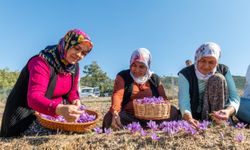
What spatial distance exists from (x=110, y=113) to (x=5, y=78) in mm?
37510

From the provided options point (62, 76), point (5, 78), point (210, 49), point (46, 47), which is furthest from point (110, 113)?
point (5, 78)

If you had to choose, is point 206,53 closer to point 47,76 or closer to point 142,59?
point 142,59

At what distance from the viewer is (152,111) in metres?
3.89

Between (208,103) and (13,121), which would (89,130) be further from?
(208,103)

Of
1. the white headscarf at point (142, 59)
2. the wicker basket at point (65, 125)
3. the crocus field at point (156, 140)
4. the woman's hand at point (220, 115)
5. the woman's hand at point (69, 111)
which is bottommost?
the crocus field at point (156, 140)

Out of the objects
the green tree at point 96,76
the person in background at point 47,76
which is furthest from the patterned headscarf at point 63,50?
the green tree at point 96,76

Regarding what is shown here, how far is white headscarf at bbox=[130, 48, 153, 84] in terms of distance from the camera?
14.6 feet

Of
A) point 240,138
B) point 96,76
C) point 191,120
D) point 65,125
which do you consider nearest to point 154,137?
point 191,120

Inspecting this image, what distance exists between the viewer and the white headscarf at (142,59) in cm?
445

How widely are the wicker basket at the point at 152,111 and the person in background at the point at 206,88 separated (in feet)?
0.66

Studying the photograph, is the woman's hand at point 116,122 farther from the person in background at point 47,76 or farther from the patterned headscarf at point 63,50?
the patterned headscarf at point 63,50

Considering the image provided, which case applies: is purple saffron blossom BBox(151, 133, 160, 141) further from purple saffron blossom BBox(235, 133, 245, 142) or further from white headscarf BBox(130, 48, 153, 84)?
white headscarf BBox(130, 48, 153, 84)

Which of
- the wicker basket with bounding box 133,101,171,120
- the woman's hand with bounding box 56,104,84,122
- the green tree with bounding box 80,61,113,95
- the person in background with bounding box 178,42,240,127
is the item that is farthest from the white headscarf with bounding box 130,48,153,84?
the green tree with bounding box 80,61,113,95

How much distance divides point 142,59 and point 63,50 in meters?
1.16
